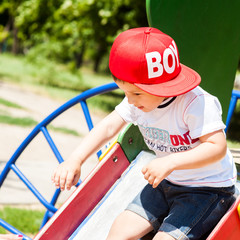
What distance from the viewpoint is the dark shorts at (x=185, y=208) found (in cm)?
151

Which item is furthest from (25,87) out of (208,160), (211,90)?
(208,160)

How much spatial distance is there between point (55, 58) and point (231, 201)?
11.3m

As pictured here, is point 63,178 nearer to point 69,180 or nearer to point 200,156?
point 69,180

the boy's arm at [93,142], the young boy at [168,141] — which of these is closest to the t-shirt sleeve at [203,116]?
the young boy at [168,141]

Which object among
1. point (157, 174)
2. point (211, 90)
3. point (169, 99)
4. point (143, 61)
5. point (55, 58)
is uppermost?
point (143, 61)

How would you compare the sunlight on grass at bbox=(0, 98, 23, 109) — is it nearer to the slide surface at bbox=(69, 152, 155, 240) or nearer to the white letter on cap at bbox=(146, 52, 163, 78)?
the slide surface at bbox=(69, 152, 155, 240)

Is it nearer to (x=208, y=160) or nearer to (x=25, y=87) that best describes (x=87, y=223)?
(x=208, y=160)

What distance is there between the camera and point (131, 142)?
1.99 metres

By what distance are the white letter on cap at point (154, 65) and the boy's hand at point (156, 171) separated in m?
0.28

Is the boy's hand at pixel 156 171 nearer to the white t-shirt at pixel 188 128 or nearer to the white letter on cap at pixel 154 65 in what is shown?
the white t-shirt at pixel 188 128

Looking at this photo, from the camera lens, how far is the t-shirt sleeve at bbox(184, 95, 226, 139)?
1415 mm

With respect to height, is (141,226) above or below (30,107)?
above

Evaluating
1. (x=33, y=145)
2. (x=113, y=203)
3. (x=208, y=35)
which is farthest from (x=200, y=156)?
(x=33, y=145)

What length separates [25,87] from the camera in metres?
10.4
